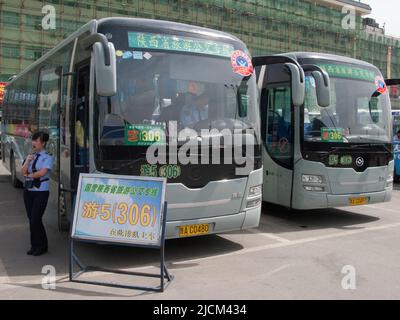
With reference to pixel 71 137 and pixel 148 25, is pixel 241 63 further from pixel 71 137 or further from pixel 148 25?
pixel 71 137

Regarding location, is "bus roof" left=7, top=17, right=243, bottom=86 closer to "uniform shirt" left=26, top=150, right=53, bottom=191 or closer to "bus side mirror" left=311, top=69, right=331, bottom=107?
"bus side mirror" left=311, top=69, right=331, bottom=107

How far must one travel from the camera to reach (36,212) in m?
6.10

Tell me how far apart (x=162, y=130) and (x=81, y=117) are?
1190 millimetres

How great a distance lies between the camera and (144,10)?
162ft

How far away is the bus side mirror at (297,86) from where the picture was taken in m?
7.02

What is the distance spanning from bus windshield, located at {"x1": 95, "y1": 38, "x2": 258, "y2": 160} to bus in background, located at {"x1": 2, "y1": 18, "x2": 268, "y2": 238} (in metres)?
0.01

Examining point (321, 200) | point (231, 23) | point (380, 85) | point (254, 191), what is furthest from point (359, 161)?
point (231, 23)

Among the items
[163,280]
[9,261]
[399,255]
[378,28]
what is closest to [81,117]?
[9,261]

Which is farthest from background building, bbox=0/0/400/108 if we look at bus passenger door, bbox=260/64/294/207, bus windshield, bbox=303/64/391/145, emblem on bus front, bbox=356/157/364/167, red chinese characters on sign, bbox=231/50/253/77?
red chinese characters on sign, bbox=231/50/253/77

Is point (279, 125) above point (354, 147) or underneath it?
above

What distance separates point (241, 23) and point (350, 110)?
165 ft

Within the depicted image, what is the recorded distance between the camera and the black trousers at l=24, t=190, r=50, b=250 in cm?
610

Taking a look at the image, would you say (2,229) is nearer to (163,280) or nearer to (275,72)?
(163,280)

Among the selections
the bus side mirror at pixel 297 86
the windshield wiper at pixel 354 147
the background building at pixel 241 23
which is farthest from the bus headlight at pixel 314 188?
the background building at pixel 241 23
